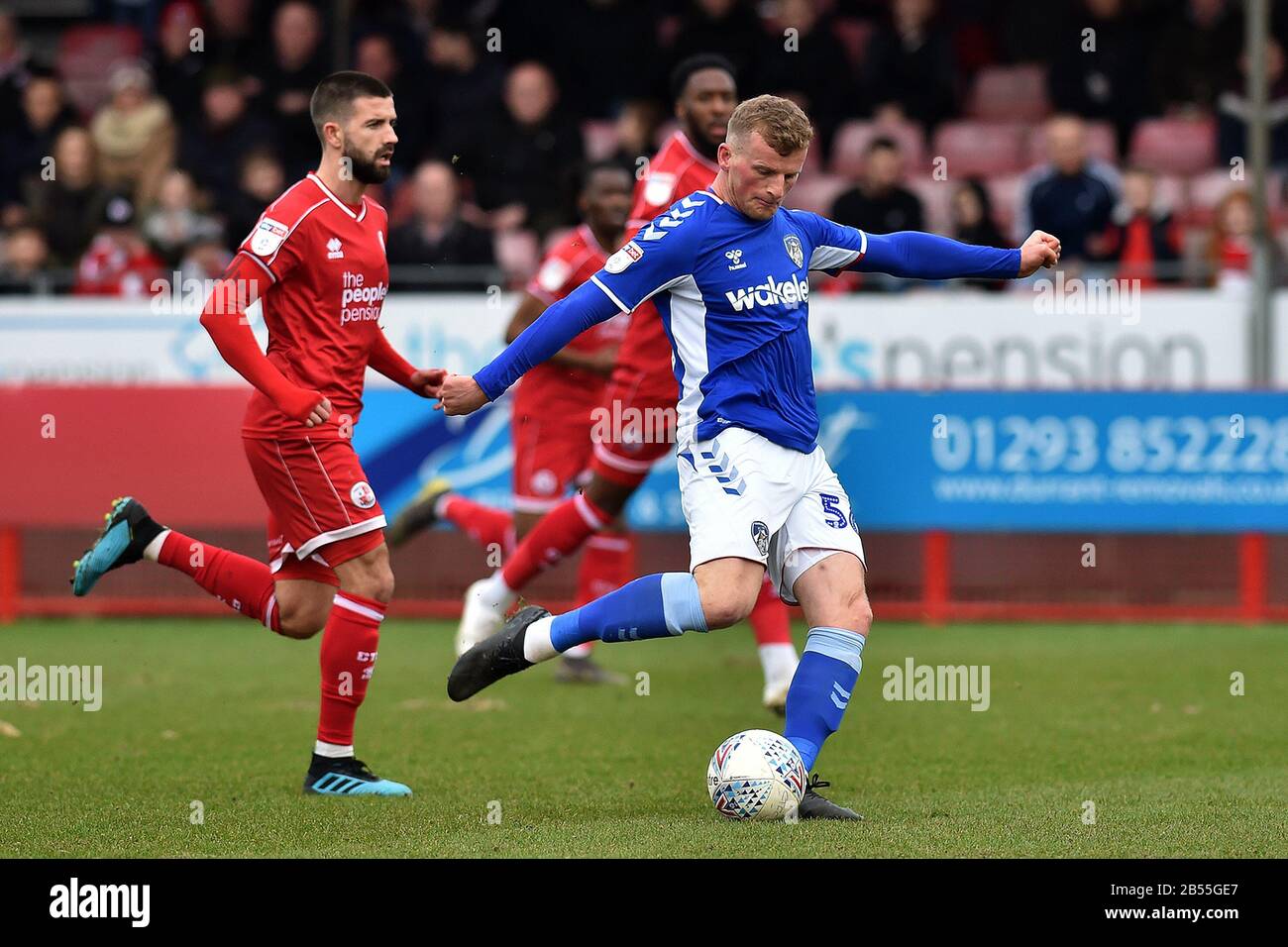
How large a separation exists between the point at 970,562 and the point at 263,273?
6.58m

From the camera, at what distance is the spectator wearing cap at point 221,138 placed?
15180 millimetres

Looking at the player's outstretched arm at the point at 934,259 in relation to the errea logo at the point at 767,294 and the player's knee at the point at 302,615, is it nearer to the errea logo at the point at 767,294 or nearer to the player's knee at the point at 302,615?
the errea logo at the point at 767,294

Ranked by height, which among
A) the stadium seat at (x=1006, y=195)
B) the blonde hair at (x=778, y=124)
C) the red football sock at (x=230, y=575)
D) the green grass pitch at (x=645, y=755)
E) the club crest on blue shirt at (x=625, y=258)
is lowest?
the green grass pitch at (x=645, y=755)

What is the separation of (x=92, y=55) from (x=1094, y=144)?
29.4ft

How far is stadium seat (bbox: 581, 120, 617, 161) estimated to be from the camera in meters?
15.5

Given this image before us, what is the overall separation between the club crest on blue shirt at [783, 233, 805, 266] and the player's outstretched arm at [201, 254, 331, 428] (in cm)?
153

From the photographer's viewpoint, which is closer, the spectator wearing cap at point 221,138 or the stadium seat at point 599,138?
the spectator wearing cap at point 221,138

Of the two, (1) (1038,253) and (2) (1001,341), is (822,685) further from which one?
(2) (1001,341)

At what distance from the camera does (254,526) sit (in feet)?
38.6

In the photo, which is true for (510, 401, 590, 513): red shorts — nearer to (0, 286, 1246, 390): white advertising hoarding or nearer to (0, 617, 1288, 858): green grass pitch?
(0, 617, 1288, 858): green grass pitch

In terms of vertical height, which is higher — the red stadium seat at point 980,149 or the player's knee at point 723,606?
the red stadium seat at point 980,149

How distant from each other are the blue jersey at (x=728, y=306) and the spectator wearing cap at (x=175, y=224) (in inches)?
335

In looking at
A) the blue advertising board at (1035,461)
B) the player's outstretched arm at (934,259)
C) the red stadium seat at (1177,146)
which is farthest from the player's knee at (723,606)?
the red stadium seat at (1177,146)

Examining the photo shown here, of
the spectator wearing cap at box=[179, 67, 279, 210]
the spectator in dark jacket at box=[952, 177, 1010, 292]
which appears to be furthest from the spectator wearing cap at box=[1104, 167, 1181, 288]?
the spectator wearing cap at box=[179, 67, 279, 210]
